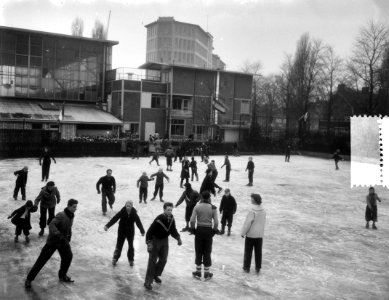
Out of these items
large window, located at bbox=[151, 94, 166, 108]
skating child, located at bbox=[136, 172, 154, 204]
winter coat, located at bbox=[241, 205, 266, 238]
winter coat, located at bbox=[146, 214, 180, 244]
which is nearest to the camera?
winter coat, located at bbox=[146, 214, 180, 244]

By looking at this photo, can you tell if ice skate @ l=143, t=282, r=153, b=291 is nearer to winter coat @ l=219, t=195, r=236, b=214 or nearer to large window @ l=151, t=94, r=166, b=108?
winter coat @ l=219, t=195, r=236, b=214

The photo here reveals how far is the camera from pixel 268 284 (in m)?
8.58

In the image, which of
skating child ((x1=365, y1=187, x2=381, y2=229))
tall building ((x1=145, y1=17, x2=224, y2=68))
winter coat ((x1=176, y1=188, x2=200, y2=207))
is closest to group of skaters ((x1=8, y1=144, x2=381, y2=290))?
winter coat ((x1=176, y1=188, x2=200, y2=207))

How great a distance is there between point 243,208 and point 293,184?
27.7ft

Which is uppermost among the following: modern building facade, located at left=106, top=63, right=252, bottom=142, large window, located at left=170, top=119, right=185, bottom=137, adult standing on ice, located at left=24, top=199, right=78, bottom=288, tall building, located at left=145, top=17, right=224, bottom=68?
tall building, located at left=145, top=17, right=224, bottom=68

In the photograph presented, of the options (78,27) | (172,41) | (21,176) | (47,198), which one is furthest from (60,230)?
(172,41)

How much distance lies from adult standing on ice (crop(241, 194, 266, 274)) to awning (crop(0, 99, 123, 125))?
35.3 metres

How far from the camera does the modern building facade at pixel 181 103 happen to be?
4838 cm

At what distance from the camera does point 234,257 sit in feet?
33.7

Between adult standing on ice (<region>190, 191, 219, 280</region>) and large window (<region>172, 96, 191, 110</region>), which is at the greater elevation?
large window (<region>172, 96, 191, 110</region>)

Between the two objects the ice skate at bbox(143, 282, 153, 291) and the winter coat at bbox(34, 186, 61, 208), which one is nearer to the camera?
the ice skate at bbox(143, 282, 153, 291)

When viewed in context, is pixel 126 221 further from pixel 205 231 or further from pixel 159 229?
pixel 205 231

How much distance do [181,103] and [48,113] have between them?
15.4m

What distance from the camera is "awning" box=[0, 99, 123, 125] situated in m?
40.7
